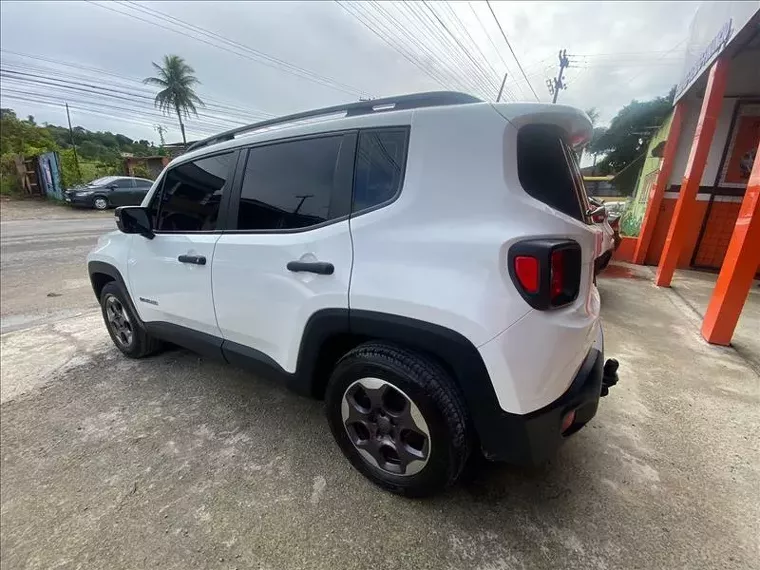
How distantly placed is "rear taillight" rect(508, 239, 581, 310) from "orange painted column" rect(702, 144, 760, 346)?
352 cm

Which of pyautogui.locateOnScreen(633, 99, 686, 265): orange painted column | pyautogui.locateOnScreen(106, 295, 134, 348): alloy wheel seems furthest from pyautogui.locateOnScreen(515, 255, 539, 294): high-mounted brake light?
pyautogui.locateOnScreen(633, 99, 686, 265): orange painted column

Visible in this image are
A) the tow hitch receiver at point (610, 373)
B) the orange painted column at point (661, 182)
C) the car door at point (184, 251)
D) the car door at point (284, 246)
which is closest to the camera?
the car door at point (284, 246)

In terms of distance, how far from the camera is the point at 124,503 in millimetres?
1890

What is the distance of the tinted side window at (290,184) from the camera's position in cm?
189

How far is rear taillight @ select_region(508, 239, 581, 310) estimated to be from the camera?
1345mm

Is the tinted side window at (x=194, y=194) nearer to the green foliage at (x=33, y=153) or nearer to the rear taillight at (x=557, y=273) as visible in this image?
the rear taillight at (x=557, y=273)

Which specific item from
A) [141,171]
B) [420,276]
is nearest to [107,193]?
[141,171]

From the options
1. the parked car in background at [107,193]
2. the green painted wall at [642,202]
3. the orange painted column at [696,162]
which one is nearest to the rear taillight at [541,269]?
the orange painted column at [696,162]

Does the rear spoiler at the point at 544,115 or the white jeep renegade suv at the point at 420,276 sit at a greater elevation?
the rear spoiler at the point at 544,115

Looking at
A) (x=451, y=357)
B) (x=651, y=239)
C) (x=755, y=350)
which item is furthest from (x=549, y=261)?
(x=651, y=239)

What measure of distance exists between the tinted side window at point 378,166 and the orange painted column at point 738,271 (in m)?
3.87

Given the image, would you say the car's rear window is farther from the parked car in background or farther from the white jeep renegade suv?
the parked car in background

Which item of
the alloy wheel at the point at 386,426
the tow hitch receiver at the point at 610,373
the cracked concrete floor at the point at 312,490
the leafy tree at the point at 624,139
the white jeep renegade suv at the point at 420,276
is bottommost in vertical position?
the cracked concrete floor at the point at 312,490

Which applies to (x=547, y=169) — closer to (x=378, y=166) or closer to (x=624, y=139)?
(x=378, y=166)
